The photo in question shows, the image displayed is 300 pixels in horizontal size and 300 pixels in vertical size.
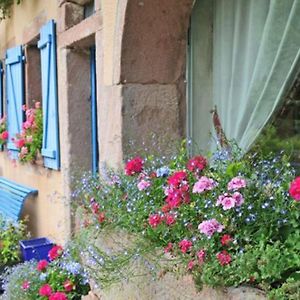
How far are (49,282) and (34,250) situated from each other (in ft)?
3.02

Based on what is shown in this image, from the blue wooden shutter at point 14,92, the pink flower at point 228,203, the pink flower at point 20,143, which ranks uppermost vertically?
the blue wooden shutter at point 14,92

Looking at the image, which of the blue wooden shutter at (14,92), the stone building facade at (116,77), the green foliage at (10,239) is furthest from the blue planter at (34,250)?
the blue wooden shutter at (14,92)

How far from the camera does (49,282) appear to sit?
129 inches

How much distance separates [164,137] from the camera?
318cm

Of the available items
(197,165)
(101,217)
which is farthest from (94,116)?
(197,165)

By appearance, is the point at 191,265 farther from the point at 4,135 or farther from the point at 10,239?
the point at 4,135

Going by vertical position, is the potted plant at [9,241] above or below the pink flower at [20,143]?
below

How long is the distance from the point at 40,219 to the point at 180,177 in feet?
9.34

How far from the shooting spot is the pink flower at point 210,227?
192 cm

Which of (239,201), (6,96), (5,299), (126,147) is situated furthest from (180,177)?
(6,96)

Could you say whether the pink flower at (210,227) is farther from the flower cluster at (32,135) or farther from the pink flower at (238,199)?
the flower cluster at (32,135)

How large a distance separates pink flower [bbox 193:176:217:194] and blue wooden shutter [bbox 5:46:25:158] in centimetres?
332

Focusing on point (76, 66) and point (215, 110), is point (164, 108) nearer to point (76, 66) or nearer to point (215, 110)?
point (215, 110)

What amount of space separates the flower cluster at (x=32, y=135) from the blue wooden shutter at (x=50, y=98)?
229mm
